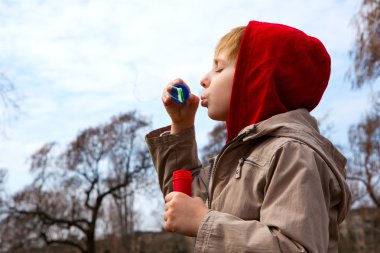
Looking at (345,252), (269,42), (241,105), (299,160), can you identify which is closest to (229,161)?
(241,105)

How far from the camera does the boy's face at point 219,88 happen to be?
5.87 ft

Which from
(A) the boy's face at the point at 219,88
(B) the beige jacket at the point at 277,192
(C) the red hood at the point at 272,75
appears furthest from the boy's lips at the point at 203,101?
(B) the beige jacket at the point at 277,192

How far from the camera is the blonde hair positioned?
72.1 inches

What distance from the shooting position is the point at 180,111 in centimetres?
219

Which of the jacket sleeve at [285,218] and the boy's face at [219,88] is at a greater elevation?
the boy's face at [219,88]

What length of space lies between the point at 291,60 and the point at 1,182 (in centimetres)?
2039

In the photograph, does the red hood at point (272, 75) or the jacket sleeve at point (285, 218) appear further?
the red hood at point (272, 75)

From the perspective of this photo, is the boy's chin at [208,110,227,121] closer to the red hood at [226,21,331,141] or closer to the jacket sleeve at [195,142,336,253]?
the red hood at [226,21,331,141]

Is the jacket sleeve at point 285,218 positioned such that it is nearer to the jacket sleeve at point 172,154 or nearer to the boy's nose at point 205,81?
the boy's nose at point 205,81

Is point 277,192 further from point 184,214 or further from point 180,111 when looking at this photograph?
point 180,111

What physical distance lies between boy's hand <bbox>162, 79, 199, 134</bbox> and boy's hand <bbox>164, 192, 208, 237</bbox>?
649mm

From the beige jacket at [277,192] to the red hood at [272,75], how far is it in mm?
72

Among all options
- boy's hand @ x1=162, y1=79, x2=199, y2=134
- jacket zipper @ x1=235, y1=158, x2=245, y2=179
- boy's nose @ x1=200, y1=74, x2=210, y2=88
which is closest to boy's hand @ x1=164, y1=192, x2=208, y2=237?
jacket zipper @ x1=235, y1=158, x2=245, y2=179

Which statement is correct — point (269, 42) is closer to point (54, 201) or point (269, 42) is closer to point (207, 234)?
point (207, 234)
